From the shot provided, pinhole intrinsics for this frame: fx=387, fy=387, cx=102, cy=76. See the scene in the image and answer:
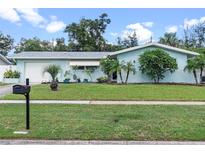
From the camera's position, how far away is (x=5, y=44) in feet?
224

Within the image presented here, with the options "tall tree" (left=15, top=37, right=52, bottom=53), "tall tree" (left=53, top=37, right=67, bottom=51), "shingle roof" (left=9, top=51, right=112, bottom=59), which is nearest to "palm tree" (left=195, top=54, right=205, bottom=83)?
"shingle roof" (left=9, top=51, right=112, bottom=59)

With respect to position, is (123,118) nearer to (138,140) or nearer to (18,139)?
(138,140)

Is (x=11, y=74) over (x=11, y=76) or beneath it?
over

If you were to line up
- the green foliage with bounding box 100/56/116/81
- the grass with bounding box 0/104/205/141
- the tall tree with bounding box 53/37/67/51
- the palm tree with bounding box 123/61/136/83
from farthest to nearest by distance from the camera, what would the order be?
the tall tree with bounding box 53/37/67/51 → the green foliage with bounding box 100/56/116/81 → the palm tree with bounding box 123/61/136/83 → the grass with bounding box 0/104/205/141

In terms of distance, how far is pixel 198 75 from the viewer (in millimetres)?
31516

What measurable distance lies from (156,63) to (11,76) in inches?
518

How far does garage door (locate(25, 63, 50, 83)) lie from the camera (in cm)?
3531

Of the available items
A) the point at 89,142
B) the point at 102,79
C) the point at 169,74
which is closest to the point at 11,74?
the point at 102,79

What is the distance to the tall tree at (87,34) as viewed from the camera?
5597 centimetres

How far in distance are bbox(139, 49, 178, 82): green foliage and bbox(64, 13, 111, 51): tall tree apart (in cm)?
2586

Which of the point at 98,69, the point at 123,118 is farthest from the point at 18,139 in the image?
the point at 98,69

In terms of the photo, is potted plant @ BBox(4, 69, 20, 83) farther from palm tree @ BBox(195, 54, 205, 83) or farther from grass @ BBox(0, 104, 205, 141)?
grass @ BBox(0, 104, 205, 141)

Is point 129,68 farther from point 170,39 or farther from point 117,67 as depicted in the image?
point 170,39

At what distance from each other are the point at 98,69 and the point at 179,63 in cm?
779
